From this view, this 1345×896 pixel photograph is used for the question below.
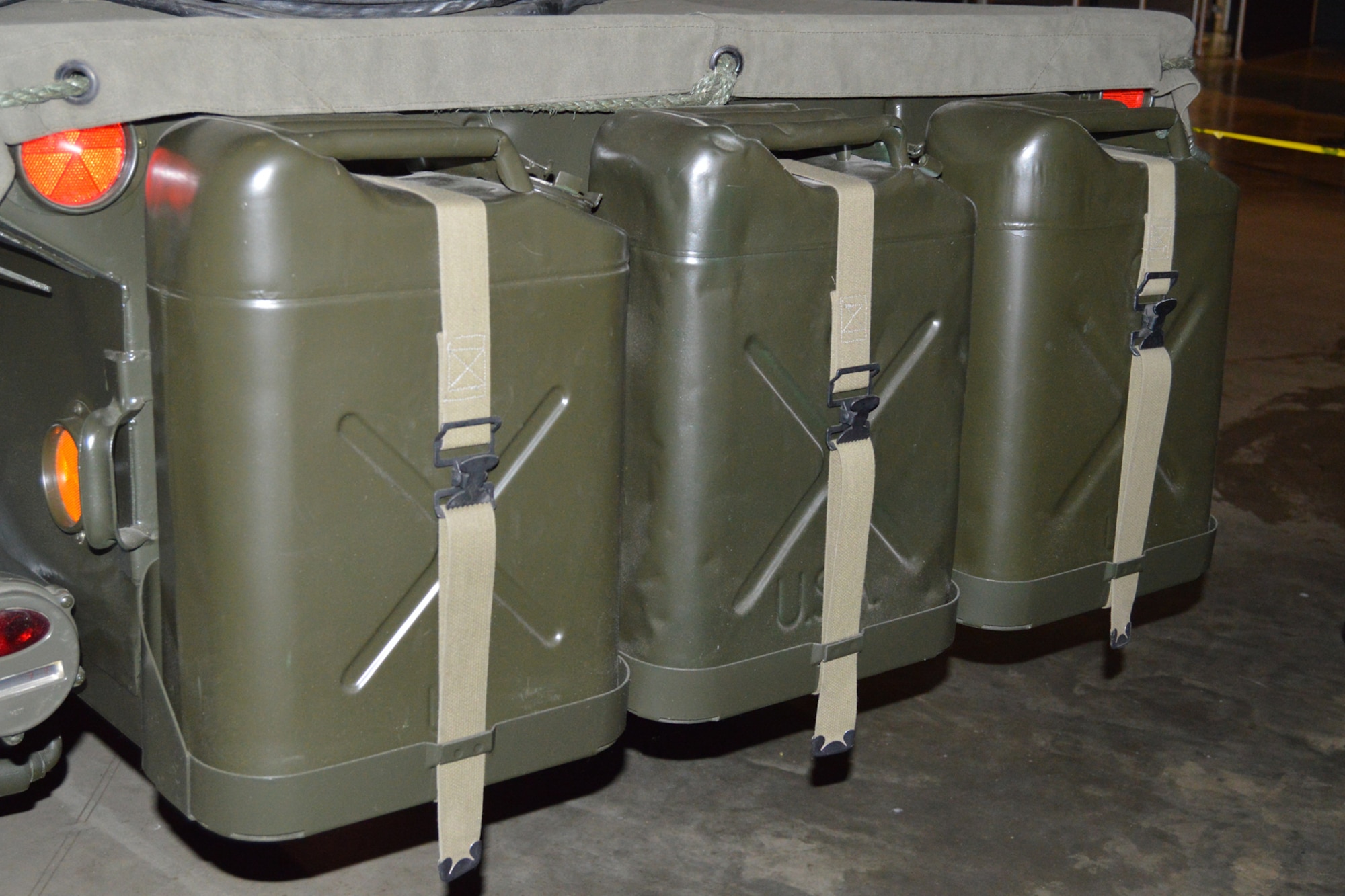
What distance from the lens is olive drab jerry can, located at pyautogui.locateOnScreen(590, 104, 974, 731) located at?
1747mm

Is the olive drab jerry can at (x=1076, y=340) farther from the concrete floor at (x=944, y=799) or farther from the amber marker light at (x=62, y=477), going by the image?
the amber marker light at (x=62, y=477)

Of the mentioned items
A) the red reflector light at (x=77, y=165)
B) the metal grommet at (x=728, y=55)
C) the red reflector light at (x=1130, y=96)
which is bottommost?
the red reflector light at (x=77, y=165)

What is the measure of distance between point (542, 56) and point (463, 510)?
0.60 m

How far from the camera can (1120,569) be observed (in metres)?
2.24

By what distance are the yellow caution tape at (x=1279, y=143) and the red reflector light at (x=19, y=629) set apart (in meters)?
11.1

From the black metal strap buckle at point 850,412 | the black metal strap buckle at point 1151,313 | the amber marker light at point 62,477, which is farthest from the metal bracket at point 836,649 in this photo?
the amber marker light at point 62,477

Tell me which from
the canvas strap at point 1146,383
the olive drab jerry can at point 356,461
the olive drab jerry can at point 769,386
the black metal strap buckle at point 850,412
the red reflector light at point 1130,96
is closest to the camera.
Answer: the olive drab jerry can at point 356,461

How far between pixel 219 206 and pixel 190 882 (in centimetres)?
174

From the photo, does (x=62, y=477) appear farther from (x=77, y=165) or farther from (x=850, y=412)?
(x=850, y=412)

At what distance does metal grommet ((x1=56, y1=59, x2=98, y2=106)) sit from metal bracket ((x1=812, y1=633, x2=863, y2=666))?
108 cm

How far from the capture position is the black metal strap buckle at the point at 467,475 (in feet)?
5.15

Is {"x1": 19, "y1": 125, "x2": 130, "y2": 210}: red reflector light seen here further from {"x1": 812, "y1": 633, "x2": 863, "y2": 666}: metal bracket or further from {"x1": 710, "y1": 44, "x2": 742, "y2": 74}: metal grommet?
{"x1": 812, "y1": 633, "x2": 863, "y2": 666}: metal bracket

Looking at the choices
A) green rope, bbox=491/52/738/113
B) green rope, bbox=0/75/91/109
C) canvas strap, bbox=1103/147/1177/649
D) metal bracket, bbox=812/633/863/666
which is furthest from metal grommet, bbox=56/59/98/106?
canvas strap, bbox=1103/147/1177/649

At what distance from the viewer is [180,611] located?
1.55 metres
